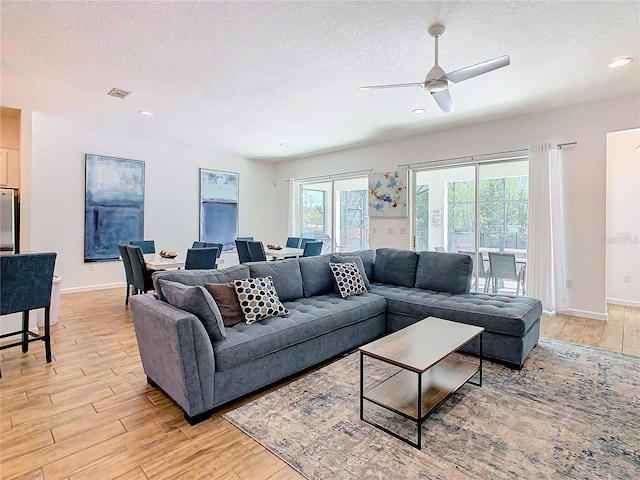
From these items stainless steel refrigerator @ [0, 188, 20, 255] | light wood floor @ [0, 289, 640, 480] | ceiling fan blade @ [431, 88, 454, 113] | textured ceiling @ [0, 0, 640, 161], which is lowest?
light wood floor @ [0, 289, 640, 480]

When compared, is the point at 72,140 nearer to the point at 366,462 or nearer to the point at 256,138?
the point at 256,138

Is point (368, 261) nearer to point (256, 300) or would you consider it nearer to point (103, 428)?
point (256, 300)

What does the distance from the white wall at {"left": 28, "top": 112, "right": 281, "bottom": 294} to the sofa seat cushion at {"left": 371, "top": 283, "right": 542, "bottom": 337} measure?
15.8 ft

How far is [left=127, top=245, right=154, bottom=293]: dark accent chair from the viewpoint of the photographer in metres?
4.15

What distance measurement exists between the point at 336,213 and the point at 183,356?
5.82m

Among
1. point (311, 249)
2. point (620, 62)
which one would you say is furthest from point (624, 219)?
point (311, 249)

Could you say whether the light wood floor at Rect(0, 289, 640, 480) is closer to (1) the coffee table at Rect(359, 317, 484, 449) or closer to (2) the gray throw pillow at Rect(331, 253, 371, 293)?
(1) the coffee table at Rect(359, 317, 484, 449)

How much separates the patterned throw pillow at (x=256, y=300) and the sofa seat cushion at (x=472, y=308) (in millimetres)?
1328

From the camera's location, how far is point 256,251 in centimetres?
530

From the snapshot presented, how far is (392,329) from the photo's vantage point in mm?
3559

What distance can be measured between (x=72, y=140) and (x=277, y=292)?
4903 millimetres

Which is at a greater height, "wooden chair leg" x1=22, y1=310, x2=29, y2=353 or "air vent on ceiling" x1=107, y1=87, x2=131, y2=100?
"air vent on ceiling" x1=107, y1=87, x2=131, y2=100

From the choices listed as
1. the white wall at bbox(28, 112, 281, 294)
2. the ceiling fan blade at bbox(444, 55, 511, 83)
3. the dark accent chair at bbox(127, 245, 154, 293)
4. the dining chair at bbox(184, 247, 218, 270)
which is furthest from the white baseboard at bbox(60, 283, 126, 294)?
the ceiling fan blade at bbox(444, 55, 511, 83)

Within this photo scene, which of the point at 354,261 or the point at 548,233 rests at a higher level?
the point at 548,233
